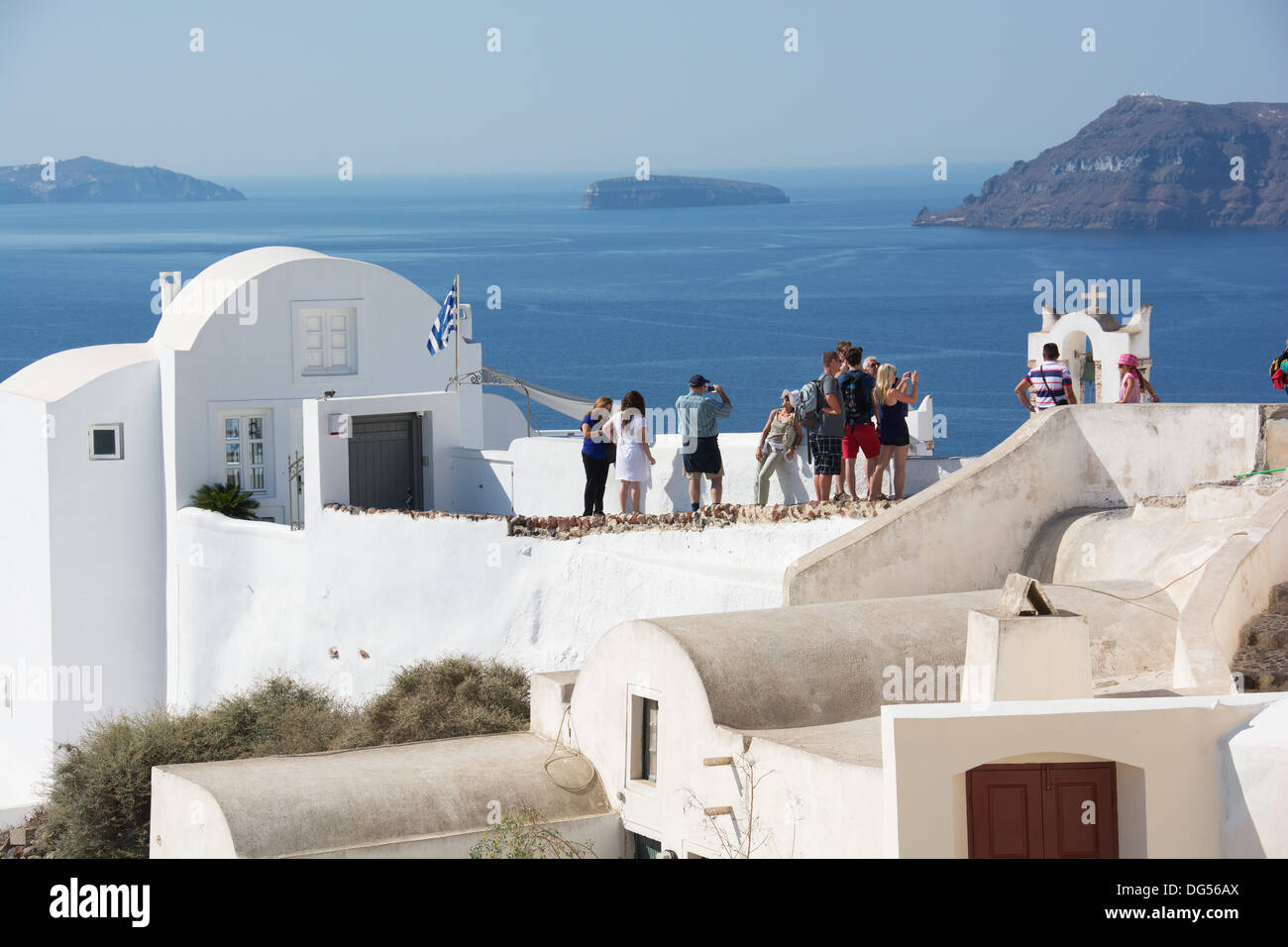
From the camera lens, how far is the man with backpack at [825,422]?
18.3 m

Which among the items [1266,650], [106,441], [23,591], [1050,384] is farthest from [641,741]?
[23,591]

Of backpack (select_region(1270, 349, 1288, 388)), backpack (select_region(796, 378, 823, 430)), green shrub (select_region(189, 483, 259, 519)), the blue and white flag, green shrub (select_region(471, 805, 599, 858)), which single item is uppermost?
the blue and white flag

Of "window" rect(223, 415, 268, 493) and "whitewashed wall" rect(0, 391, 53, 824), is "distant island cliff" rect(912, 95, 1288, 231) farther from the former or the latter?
"whitewashed wall" rect(0, 391, 53, 824)

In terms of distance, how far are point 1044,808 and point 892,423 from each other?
7.41 m

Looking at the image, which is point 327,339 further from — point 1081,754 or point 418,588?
point 1081,754

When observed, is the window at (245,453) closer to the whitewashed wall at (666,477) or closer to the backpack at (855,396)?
the whitewashed wall at (666,477)

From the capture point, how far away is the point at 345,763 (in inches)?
611

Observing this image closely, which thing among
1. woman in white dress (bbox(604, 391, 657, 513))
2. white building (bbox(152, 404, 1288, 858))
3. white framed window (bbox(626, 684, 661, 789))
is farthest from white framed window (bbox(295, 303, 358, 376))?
white framed window (bbox(626, 684, 661, 789))

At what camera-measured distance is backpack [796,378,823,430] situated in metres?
18.5

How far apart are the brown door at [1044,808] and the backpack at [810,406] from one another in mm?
7361

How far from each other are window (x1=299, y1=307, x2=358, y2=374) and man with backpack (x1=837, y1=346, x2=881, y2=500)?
37.9 feet

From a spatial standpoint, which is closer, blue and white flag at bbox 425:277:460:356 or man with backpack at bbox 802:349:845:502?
man with backpack at bbox 802:349:845:502

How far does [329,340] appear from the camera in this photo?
91.5 ft
